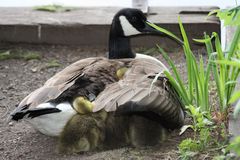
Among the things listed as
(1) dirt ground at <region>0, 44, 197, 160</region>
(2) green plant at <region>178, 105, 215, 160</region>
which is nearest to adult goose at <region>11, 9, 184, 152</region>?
(1) dirt ground at <region>0, 44, 197, 160</region>

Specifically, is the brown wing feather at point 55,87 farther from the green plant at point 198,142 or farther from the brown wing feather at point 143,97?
the green plant at point 198,142

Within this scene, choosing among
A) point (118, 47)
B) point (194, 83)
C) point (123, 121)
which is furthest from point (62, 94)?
point (118, 47)

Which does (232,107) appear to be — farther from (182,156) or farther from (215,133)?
(182,156)

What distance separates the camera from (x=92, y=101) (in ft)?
13.0

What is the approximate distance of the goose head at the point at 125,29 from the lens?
4.84m

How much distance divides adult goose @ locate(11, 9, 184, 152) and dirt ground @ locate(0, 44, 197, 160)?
0.50ft

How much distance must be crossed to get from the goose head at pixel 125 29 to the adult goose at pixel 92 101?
0.58m

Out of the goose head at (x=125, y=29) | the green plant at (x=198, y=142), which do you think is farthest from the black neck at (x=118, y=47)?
the green plant at (x=198, y=142)

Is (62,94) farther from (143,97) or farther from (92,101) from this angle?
(143,97)

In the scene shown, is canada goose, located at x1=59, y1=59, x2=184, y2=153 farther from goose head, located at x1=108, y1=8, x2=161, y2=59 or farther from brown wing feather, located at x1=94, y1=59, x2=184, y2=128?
goose head, located at x1=108, y1=8, x2=161, y2=59

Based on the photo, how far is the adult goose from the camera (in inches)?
148

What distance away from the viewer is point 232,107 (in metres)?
3.95

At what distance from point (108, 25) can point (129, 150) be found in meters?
2.49

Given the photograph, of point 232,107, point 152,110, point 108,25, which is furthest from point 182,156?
point 108,25
